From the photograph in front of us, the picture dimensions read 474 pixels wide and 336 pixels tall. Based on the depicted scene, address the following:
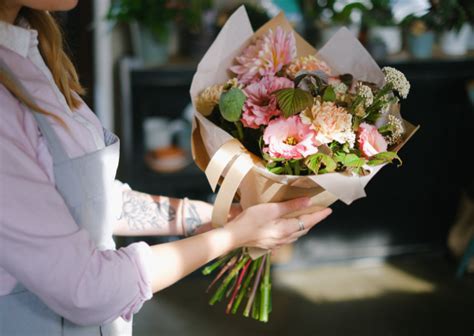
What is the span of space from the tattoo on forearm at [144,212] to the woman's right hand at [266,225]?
0.23 m

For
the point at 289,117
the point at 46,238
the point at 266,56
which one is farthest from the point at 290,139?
the point at 46,238

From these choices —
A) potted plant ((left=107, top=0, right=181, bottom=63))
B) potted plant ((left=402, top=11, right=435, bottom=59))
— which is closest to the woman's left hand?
potted plant ((left=107, top=0, right=181, bottom=63))

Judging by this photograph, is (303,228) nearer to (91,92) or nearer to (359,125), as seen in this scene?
(359,125)

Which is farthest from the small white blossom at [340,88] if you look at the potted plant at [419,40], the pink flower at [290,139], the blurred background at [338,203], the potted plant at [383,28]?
the potted plant at [419,40]

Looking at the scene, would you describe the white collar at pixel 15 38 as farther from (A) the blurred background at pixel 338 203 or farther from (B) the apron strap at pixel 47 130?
(A) the blurred background at pixel 338 203

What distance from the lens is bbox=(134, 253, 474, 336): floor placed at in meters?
3.00

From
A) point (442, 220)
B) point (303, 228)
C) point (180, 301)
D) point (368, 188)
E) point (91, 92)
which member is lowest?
point (180, 301)

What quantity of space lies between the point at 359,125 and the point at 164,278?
0.50 m

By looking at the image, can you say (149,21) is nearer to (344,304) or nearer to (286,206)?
(344,304)

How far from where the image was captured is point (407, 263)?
3.70m

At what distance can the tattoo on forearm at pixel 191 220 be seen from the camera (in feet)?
4.75

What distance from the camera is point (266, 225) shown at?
1.29m

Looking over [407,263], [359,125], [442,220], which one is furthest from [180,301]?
[359,125]

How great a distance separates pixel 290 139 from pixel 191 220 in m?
0.41
